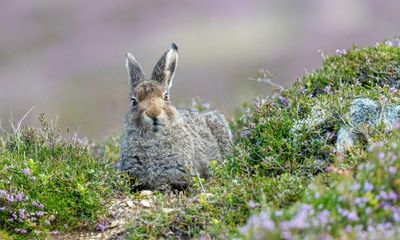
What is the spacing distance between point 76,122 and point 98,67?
5.75m

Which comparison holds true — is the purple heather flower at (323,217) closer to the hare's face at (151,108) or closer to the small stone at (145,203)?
the small stone at (145,203)

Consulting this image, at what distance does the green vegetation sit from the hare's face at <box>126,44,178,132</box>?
730 millimetres

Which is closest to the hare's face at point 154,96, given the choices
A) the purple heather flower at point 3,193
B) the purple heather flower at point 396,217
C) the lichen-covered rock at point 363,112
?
the purple heather flower at point 3,193

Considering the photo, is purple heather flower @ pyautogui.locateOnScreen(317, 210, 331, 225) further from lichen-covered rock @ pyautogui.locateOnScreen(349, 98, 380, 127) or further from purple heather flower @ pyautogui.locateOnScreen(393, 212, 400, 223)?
lichen-covered rock @ pyautogui.locateOnScreen(349, 98, 380, 127)

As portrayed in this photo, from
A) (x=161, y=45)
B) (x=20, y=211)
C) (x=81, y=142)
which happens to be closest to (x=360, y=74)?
(x=81, y=142)

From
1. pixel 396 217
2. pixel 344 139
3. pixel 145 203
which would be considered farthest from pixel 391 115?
pixel 396 217

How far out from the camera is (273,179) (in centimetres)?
788

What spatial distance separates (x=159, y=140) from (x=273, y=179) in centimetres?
248

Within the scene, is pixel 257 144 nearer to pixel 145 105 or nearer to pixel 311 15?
pixel 145 105

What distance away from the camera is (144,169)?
9.90 meters

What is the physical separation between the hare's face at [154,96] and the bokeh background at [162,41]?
11609 millimetres

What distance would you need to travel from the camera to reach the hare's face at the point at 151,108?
988cm

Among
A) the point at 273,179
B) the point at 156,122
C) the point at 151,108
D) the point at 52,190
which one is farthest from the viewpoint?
the point at 156,122

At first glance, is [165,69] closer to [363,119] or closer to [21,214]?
[363,119]
